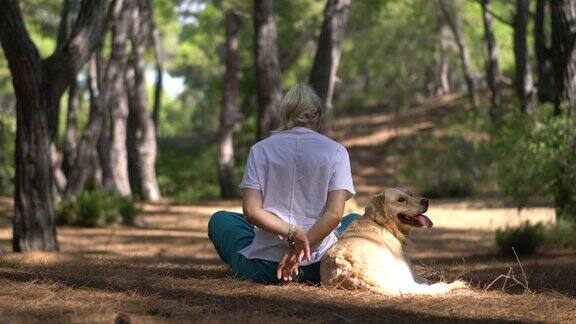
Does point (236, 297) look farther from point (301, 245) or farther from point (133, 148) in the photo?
point (133, 148)

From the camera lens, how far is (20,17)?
32.7ft

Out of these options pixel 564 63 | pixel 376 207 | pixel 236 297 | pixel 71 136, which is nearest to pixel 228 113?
pixel 71 136

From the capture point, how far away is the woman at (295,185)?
585 cm

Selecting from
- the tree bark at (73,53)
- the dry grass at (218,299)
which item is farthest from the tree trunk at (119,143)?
the dry grass at (218,299)

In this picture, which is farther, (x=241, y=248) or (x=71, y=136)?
(x=71, y=136)

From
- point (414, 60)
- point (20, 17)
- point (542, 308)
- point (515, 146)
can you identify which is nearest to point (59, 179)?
point (20, 17)

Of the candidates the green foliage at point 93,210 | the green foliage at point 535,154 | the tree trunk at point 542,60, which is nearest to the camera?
the green foliage at point 535,154

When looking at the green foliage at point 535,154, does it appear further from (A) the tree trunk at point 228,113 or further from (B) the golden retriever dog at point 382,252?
(A) the tree trunk at point 228,113

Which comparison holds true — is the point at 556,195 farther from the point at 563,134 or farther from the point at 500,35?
the point at 500,35

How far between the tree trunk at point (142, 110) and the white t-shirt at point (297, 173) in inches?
715

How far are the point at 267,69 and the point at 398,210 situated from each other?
1046 cm

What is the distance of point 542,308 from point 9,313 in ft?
10.9

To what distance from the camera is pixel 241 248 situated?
6.54 meters

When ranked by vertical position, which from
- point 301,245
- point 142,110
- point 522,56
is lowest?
point 301,245
